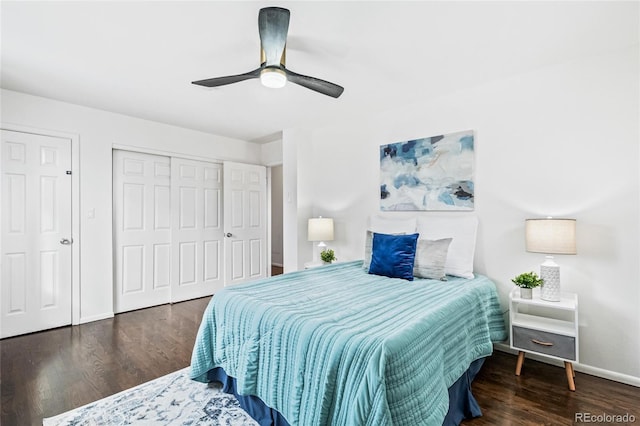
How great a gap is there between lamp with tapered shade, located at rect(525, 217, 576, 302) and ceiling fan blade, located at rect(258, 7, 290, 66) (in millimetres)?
2226

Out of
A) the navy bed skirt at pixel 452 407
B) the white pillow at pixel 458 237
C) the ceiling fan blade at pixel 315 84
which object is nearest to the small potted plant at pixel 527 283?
the white pillow at pixel 458 237

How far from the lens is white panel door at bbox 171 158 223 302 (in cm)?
433

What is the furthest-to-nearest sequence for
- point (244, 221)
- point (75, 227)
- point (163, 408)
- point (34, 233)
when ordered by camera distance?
point (244, 221)
point (75, 227)
point (34, 233)
point (163, 408)

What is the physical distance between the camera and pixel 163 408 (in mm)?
1945

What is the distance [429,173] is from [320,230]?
149cm

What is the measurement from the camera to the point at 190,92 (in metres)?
3.09

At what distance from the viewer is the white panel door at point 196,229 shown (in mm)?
4328

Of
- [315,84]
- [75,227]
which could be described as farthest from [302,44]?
[75,227]

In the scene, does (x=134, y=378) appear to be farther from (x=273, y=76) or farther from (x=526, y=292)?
(x=526, y=292)

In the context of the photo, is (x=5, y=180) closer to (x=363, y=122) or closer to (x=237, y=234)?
(x=237, y=234)

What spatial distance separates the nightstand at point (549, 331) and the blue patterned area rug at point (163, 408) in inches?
77.8

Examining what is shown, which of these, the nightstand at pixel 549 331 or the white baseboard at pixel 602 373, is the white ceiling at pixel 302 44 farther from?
the white baseboard at pixel 602 373

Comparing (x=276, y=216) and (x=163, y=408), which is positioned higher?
(x=276, y=216)
